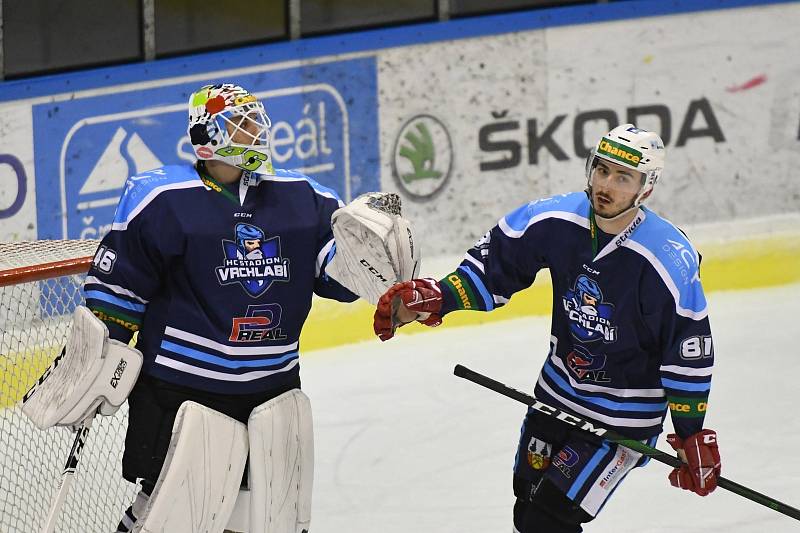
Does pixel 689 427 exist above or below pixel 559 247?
below

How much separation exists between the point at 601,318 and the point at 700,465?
1.27ft

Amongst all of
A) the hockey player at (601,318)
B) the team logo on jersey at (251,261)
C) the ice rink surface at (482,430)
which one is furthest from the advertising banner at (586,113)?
the team logo on jersey at (251,261)

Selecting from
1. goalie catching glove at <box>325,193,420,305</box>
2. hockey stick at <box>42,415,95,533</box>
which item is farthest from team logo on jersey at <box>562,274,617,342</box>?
hockey stick at <box>42,415,95,533</box>

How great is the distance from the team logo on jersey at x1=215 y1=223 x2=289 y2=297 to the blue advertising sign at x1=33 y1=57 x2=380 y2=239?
8.02 ft

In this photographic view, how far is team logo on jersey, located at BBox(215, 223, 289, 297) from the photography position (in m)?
3.12

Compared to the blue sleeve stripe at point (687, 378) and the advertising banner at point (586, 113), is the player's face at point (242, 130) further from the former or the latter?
the advertising banner at point (586, 113)

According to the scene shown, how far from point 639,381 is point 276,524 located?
34.9 inches

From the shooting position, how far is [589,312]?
323 centimetres

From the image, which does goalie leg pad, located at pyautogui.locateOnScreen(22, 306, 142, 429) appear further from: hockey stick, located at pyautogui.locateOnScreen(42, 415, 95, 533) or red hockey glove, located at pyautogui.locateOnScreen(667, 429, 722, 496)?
red hockey glove, located at pyautogui.locateOnScreen(667, 429, 722, 496)

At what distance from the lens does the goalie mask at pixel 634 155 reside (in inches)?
124

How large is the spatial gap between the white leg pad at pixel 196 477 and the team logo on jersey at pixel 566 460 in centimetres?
73

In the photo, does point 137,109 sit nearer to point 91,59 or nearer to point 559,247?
point 91,59

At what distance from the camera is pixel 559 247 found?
3.28m

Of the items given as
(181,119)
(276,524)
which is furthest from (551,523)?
(181,119)
